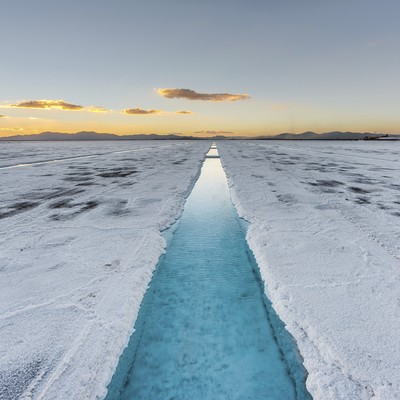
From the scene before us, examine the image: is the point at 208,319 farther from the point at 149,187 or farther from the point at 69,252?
the point at 149,187

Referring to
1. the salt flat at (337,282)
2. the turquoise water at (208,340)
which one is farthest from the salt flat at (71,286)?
the salt flat at (337,282)

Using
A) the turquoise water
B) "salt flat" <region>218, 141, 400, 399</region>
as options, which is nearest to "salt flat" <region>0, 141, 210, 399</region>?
the turquoise water

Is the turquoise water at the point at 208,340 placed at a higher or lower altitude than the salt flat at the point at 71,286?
lower

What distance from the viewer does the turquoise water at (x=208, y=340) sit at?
1.43 meters

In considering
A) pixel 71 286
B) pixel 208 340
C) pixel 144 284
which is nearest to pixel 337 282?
pixel 208 340

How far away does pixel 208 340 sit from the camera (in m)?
1.75

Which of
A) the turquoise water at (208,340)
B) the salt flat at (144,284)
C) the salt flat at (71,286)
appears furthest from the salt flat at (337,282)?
the salt flat at (71,286)

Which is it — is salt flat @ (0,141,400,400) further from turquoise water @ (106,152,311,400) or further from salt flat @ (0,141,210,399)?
turquoise water @ (106,152,311,400)

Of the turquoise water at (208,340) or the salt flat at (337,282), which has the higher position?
the salt flat at (337,282)

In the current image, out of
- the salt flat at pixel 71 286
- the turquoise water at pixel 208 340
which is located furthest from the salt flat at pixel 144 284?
the turquoise water at pixel 208 340

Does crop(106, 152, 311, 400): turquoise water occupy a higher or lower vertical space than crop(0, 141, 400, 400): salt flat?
lower

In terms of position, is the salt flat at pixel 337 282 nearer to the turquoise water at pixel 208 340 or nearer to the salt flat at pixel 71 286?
the turquoise water at pixel 208 340

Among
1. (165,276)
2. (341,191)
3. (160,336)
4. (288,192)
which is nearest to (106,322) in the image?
(160,336)

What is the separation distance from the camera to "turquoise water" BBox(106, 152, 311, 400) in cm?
143
